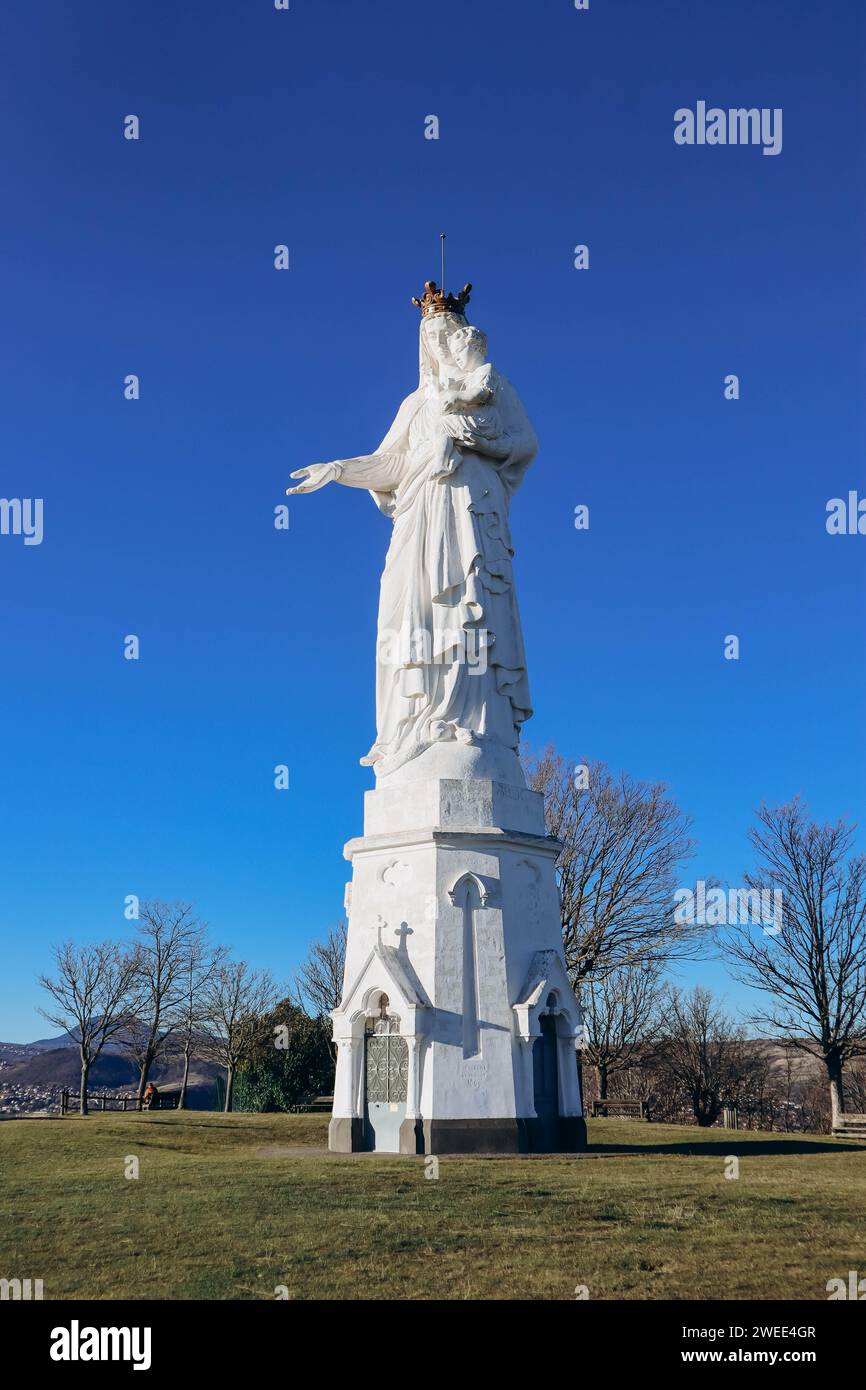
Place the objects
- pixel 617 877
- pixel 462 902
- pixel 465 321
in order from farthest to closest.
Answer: pixel 617 877 → pixel 465 321 → pixel 462 902

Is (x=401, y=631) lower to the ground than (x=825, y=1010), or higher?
higher

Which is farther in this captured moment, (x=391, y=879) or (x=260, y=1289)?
(x=391, y=879)

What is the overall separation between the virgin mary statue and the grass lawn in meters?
7.23

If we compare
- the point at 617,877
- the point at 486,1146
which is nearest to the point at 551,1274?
the point at 486,1146

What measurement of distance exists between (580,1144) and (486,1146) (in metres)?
2.53

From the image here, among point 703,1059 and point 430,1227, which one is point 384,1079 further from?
point 703,1059

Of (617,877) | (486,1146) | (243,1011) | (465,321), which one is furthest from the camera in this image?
(243,1011)

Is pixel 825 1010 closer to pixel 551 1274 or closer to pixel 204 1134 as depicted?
A: pixel 204 1134

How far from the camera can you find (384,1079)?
19188 millimetres

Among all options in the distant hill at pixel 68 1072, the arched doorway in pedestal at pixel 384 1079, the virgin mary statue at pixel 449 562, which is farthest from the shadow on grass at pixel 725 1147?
the distant hill at pixel 68 1072

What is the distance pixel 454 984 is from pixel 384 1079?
1.97 metres

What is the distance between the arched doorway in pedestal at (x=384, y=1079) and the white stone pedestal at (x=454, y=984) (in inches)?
1.0

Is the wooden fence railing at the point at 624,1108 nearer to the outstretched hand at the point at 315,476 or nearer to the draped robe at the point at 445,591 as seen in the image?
the draped robe at the point at 445,591

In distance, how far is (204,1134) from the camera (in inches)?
936
